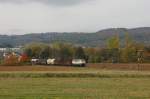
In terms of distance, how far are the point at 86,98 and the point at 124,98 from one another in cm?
230

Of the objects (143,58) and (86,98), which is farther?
(143,58)

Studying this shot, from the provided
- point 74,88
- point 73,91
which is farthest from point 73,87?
point 73,91

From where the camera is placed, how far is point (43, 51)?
475 feet

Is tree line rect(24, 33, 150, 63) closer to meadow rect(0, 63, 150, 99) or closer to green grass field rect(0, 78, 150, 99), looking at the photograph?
meadow rect(0, 63, 150, 99)

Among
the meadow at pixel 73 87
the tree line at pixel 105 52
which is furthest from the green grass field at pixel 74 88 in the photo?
the tree line at pixel 105 52

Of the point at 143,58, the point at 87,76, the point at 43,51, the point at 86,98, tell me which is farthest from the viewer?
the point at 43,51

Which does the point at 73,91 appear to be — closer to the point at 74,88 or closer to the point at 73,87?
the point at 74,88

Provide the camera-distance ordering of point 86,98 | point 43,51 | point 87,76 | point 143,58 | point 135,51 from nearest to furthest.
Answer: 1. point 86,98
2. point 87,76
3. point 143,58
4. point 135,51
5. point 43,51

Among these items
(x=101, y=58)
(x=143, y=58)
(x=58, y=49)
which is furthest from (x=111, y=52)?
(x=58, y=49)

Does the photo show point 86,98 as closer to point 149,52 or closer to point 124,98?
point 124,98

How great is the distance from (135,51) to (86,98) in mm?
98598

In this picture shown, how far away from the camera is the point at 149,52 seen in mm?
123500

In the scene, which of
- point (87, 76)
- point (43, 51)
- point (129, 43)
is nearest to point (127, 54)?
point (129, 43)

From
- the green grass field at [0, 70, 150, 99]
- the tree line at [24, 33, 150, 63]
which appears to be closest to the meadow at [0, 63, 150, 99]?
the green grass field at [0, 70, 150, 99]
